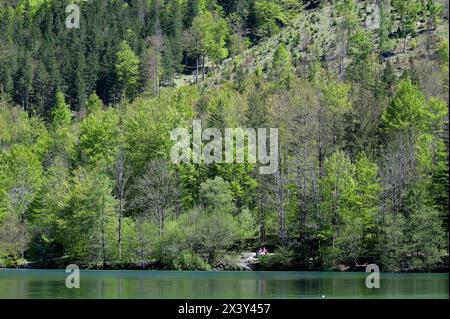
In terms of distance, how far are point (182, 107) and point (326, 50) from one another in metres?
48.6

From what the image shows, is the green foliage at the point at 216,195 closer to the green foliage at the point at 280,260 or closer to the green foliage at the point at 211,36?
the green foliage at the point at 280,260

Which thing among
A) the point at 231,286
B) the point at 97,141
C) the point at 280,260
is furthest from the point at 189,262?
the point at 97,141

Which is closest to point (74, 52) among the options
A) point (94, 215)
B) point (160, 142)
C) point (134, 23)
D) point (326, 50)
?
point (134, 23)

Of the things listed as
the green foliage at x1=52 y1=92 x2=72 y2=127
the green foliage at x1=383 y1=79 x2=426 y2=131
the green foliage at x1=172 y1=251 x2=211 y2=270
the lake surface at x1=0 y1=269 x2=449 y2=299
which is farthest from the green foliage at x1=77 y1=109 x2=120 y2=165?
the green foliage at x1=52 y1=92 x2=72 y2=127

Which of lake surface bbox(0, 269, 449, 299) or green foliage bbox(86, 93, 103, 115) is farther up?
green foliage bbox(86, 93, 103, 115)

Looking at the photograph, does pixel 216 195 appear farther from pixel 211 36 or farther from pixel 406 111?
pixel 211 36

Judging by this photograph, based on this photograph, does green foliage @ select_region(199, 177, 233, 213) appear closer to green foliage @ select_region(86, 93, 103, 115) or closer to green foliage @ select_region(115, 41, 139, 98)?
green foliage @ select_region(86, 93, 103, 115)

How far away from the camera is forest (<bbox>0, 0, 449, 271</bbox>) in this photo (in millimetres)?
63031

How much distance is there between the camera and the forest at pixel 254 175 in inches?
2482

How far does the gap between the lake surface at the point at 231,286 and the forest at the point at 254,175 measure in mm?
6328

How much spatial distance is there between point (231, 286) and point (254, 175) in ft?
106

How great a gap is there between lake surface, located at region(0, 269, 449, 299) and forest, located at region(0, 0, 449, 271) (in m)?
6.33

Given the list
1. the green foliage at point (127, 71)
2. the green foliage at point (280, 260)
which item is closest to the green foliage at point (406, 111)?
the green foliage at point (280, 260)

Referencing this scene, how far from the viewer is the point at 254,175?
251 feet
